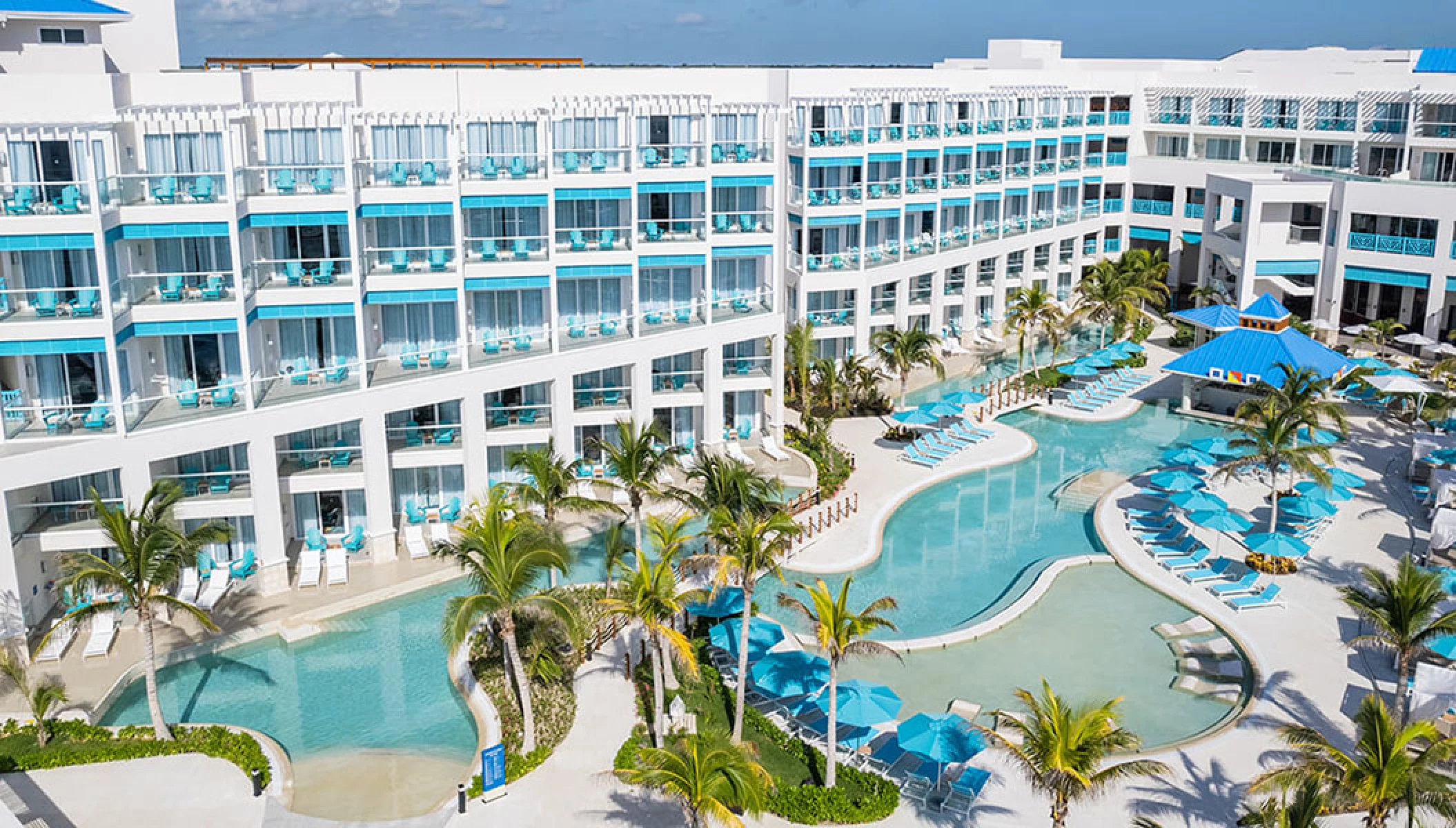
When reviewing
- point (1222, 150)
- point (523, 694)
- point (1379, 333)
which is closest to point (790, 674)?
point (523, 694)

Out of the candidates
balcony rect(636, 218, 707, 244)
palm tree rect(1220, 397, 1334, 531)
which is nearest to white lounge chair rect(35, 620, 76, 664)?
balcony rect(636, 218, 707, 244)

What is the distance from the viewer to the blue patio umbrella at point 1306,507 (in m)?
35.3

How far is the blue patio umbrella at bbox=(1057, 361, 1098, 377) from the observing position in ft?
172

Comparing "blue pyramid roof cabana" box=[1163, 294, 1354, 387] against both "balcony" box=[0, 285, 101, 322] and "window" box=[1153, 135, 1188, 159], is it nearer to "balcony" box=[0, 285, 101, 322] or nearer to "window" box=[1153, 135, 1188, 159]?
"window" box=[1153, 135, 1188, 159]

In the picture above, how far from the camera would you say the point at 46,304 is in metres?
30.8

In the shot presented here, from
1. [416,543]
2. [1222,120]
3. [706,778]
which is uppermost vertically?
[1222,120]

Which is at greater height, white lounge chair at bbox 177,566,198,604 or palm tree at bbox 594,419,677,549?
palm tree at bbox 594,419,677,549

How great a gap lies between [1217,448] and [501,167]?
80.4ft

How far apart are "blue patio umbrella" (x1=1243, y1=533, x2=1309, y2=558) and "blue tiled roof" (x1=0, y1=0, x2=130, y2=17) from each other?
1494 inches

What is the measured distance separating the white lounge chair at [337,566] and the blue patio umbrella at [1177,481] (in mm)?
24085

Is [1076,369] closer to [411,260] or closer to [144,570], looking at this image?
[411,260]

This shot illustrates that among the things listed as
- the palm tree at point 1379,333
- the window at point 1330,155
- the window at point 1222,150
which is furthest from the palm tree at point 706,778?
the window at point 1222,150

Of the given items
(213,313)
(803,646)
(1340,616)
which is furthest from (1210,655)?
(213,313)

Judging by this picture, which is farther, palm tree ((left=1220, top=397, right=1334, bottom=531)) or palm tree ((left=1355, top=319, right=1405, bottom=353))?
palm tree ((left=1355, top=319, right=1405, bottom=353))
